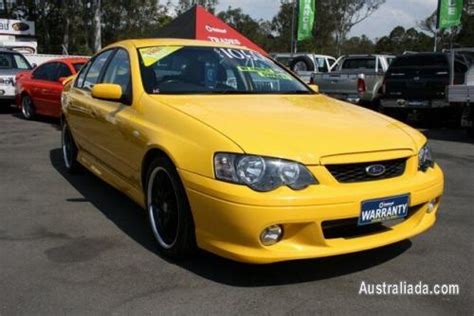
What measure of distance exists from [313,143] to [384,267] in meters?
1.08

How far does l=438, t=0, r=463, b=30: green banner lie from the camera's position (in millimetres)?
15375

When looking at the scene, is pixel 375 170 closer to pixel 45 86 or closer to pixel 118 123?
pixel 118 123

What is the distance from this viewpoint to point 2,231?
185 inches

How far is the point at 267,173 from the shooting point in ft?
11.0

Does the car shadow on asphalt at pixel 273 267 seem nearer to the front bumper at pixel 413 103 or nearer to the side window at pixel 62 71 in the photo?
the side window at pixel 62 71

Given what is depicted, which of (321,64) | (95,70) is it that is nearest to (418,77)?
(95,70)

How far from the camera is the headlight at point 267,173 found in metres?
3.35

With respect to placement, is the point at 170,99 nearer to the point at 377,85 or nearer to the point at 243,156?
the point at 243,156

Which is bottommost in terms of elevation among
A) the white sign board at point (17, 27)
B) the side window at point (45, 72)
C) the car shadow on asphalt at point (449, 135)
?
the car shadow on asphalt at point (449, 135)

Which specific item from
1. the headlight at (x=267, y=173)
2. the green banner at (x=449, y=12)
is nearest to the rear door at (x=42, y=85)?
the headlight at (x=267, y=173)

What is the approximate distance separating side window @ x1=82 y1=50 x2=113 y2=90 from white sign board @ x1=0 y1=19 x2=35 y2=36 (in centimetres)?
3790

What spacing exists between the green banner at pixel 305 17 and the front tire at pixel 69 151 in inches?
731

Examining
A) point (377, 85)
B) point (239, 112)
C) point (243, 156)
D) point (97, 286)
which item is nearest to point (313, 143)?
point (243, 156)

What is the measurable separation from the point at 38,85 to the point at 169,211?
875 cm
